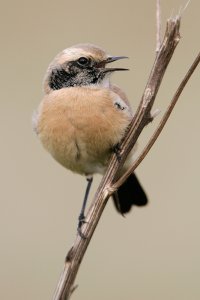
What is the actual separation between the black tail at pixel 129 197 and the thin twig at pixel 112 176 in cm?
152

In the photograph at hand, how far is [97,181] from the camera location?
6.32 metres

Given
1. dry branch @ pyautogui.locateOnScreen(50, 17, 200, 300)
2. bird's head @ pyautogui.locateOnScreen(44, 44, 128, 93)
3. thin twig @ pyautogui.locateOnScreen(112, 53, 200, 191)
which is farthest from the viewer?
bird's head @ pyautogui.locateOnScreen(44, 44, 128, 93)

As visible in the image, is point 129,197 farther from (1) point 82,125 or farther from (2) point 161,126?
(2) point 161,126

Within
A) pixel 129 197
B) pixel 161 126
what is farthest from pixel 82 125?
pixel 161 126

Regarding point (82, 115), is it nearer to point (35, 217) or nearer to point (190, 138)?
point (35, 217)

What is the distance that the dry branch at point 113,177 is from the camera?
3.13 metres

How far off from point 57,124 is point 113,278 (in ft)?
6.66

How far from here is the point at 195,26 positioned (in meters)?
7.77

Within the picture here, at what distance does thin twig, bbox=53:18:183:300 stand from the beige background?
2543 millimetres

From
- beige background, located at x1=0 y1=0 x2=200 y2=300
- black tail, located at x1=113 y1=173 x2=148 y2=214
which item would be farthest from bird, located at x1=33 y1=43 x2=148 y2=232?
beige background, located at x1=0 y1=0 x2=200 y2=300

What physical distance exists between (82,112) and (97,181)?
218 cm

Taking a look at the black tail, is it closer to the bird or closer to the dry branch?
the bird

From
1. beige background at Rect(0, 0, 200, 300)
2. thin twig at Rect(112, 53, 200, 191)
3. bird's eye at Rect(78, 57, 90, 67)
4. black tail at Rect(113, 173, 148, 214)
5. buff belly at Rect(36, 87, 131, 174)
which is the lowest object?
beige background at Rect(0, 0, 200, 300)

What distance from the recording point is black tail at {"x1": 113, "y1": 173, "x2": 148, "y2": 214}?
16.1ft
